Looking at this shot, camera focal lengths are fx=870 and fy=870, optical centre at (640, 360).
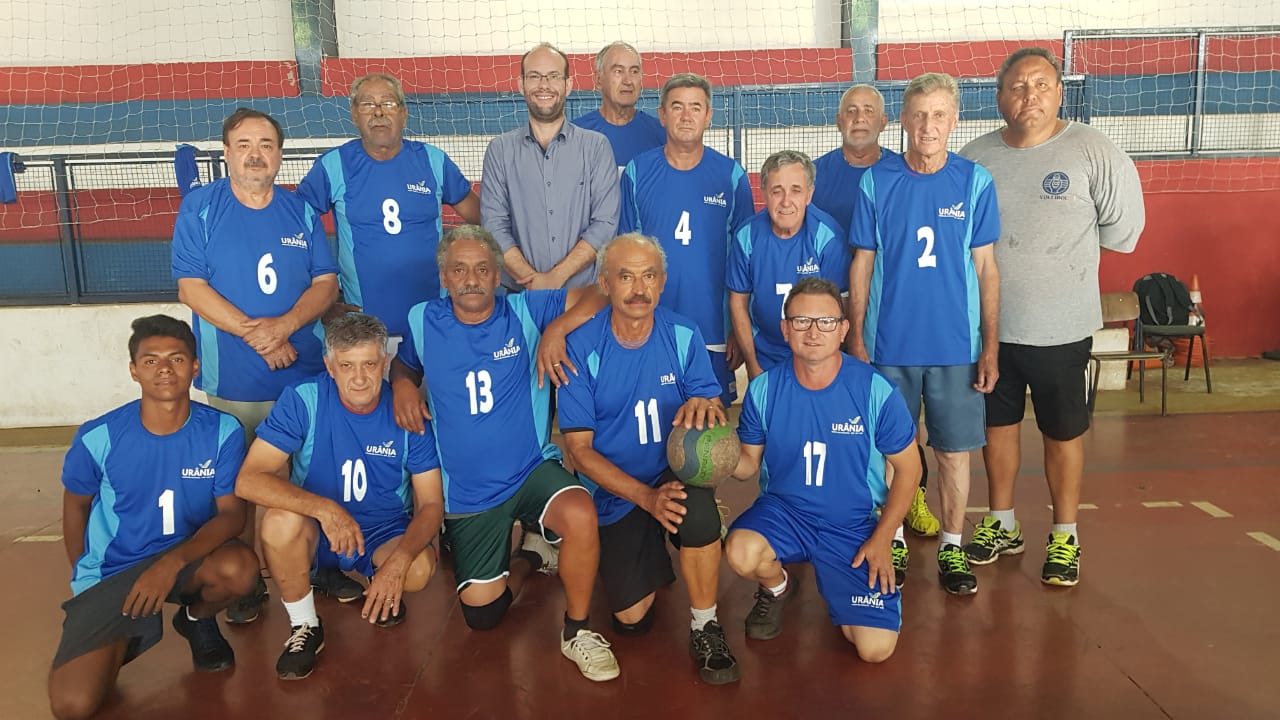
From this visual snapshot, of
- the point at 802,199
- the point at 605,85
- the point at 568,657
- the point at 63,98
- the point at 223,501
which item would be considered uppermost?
the point at 63,98

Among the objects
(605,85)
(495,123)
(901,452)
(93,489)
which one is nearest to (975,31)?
(495,123)

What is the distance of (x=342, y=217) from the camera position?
4039 mm

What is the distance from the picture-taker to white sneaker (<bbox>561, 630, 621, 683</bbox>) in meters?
3.15

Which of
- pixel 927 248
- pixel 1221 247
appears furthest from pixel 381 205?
pixel 1221 247

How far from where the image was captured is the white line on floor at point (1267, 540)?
4.19 meters

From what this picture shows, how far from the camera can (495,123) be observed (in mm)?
9227

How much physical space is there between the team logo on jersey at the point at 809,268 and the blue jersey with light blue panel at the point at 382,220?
1707 mm

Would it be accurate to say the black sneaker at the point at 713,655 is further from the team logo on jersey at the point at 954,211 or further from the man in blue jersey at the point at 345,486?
the team logo on jersey at the point at 954,211

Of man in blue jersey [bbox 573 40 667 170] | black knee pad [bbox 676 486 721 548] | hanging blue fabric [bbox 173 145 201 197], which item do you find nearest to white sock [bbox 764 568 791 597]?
black knee pad [bbox 676 486 721 548]

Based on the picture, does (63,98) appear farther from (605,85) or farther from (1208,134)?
(1208,134)

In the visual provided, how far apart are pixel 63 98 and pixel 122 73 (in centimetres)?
72

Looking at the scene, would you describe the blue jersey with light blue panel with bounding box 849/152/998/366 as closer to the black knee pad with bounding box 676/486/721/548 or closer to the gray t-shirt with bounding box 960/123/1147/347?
the gray t-shirt with bounding box 960/123/1147/347

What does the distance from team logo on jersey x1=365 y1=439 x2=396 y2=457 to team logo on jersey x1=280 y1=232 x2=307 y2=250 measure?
958 mm

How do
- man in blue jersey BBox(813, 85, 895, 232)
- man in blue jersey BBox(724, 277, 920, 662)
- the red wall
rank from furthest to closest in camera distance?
1. the red wall
2. man in blue jersey BBox(813, 85, 895, 232)
3. man in blue jersey BBox(724, 277, 920, 662)
